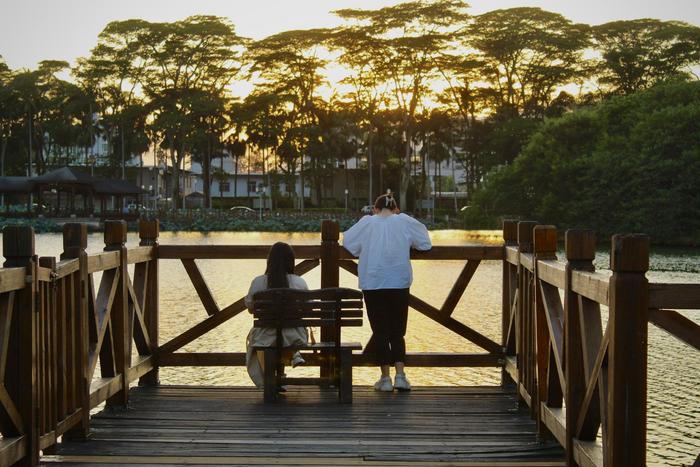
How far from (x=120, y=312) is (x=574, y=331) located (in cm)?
292

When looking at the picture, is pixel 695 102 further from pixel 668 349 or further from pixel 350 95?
pixel 668 349

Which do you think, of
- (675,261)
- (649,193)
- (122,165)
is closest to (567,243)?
(675,261)

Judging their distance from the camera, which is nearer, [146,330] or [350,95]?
[146,330]

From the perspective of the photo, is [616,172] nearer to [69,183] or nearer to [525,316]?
[69,183]

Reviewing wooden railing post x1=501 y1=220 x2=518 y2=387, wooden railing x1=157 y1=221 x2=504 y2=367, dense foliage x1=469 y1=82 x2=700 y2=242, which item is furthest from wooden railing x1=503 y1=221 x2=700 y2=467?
dense foliage x1=469 y1=82 x2=700 y2=242

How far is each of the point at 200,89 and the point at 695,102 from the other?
35.6 metres

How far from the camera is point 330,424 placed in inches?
233

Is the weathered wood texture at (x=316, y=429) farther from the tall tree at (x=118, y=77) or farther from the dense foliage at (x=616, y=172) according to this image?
the tall tree at (x=118, y=77)

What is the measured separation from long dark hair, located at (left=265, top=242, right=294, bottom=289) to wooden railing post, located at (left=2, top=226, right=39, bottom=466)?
228cm

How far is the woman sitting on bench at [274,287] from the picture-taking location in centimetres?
661

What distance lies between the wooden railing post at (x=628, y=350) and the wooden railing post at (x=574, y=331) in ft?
2.81

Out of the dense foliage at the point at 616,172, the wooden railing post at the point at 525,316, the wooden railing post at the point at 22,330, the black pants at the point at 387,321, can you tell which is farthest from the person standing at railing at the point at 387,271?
the dense foliage at the point at 616,172

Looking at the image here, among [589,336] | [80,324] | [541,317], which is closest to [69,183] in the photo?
[80,324]

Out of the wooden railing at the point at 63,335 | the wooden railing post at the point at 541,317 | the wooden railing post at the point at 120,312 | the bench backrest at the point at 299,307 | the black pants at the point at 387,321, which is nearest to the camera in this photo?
the wooden railing at the point at 63,335
